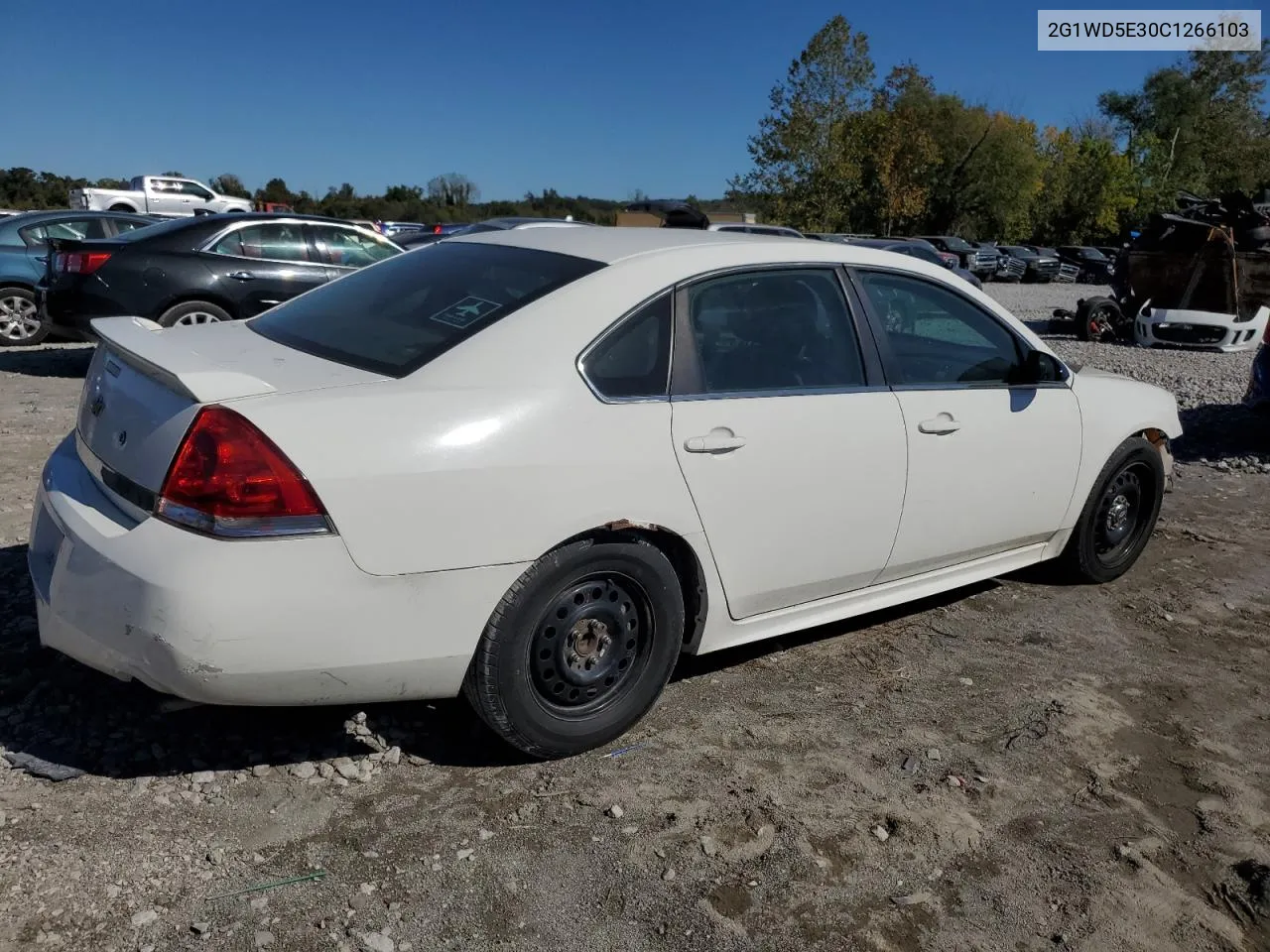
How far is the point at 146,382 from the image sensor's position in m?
2.94

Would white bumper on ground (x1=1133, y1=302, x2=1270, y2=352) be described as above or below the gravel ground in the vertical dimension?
above

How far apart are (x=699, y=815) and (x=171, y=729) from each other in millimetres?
1642

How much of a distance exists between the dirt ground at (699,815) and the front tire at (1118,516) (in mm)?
793

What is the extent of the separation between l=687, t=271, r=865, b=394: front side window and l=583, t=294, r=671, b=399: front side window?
13 centimetres

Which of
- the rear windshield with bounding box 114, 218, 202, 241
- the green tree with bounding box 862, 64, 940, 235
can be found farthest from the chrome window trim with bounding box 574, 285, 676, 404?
the green tree with bounding box 862, 64, 940, 235

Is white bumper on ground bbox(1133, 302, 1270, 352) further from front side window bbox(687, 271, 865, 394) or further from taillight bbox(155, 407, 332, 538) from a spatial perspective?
taillight bbox(155, 407, 332, 538)

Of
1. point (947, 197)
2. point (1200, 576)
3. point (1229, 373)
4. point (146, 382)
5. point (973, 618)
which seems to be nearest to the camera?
point (146, 382)

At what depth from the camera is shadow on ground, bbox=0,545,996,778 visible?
3102mm

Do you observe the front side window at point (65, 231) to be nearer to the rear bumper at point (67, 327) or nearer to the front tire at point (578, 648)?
the rear bumper at point (67, 327)

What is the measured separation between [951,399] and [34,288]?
1072 centimetres

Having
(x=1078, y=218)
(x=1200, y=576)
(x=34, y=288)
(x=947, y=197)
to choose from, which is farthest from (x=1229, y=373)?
(x=1078, y=218)

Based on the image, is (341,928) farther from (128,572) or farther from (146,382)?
(146,382)

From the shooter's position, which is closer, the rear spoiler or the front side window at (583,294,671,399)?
the rear spoiler

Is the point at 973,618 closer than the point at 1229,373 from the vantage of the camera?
Yes
